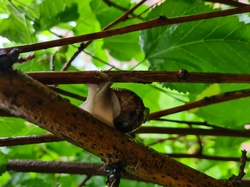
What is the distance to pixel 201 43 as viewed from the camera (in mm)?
392

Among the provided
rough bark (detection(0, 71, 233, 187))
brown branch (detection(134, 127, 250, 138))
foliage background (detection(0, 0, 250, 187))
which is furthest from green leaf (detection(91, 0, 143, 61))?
rough bark (detection(0, 71, 233, 187))

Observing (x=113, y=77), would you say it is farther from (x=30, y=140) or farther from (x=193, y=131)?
(x=193, y=131)

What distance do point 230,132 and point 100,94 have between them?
20cm

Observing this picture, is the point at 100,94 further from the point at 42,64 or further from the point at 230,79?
the point at 42,64

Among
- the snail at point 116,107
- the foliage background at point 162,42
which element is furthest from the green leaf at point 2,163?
the snail at point 116,107

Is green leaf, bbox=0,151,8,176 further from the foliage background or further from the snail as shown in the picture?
the snail

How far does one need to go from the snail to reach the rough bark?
2cm

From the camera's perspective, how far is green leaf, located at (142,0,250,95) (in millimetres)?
375

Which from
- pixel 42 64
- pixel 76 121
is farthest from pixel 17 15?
pixel 76 121

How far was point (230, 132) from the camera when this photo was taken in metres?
0.42

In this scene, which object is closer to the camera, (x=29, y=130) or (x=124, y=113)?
(x=124, y=113)

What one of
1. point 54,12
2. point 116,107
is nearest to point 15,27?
point 54,12

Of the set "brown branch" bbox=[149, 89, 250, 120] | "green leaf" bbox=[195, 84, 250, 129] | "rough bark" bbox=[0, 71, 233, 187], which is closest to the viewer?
"rough bark" bbox=[0, 71, 233, 187]

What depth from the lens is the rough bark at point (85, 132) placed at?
0.67 ft
